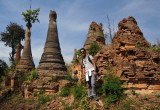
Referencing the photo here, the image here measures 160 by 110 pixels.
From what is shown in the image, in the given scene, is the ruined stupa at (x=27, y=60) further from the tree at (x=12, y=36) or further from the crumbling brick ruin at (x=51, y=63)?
the tree at (x=12, y=36)

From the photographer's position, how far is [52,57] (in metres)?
11.0

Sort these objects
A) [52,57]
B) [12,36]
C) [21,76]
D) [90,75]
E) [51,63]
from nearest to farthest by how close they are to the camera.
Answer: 1. [90,75]
2. [51,63]
3. [52,57]
4. [21,76]
5. [12,36]

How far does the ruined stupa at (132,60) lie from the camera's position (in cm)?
488

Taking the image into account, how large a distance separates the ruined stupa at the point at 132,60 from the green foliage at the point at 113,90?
39 centimetres

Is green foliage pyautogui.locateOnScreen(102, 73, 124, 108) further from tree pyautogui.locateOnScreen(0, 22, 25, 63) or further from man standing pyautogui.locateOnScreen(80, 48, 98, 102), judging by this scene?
tree pyautogui.locateOnScreen(0, 22, 25, 63)

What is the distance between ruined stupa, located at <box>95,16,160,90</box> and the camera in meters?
4.88

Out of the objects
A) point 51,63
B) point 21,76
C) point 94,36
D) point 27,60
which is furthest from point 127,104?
point 27,60

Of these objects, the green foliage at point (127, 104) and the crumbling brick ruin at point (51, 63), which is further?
the crumbling brick ruin at point (51, 63)

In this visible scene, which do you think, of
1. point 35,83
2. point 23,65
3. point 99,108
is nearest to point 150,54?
point 99,108

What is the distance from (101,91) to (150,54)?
9.50 ft

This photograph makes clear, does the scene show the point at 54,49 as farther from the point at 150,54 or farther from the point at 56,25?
the point at 150,54

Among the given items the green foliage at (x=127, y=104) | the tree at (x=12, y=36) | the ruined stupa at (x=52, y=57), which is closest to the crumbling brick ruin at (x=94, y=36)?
the ruined stupa at (x=52, y=57)

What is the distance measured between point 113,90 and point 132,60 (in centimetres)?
180

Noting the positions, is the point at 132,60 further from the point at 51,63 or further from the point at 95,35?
the point at 95,35
